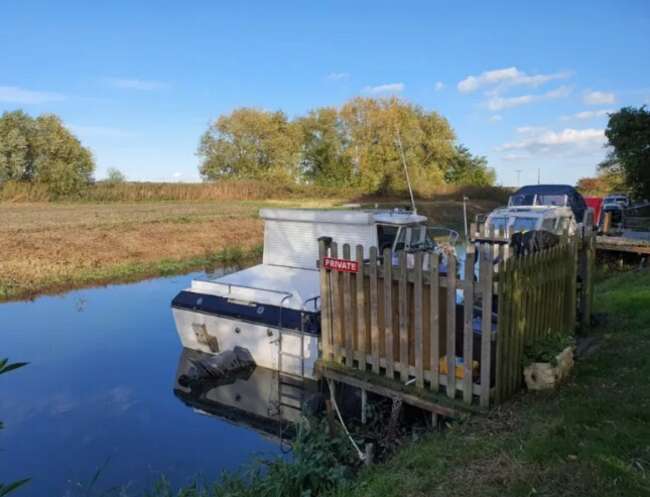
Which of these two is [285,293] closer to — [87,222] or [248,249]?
[248,249]

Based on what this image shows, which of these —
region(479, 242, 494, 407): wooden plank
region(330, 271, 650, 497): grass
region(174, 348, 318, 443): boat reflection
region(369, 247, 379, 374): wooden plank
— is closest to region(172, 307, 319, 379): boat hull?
region(174, 348, 318, 443): boat reflection

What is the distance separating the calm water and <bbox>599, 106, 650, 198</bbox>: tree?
21078mm

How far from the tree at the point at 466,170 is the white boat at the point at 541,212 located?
47277 millimetres

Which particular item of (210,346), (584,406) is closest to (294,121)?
(210,346)

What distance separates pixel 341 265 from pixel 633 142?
2184 cm

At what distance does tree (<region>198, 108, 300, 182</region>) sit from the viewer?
67.1 m

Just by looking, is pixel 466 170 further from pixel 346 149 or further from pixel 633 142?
pixel 633 142

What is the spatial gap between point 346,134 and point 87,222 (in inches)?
1566

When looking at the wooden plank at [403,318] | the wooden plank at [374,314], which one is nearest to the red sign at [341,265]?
the wooden plank at [374,314]

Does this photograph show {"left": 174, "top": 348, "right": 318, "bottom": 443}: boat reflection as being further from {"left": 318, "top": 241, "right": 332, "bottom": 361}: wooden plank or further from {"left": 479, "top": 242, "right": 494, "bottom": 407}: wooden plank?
{"left": 479, "top": 242, "right": 494, "bottom": 407}: wooden plank

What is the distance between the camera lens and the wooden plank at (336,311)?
623cm

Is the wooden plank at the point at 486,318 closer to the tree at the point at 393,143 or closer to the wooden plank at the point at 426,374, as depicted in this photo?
the wooden plank at the point at 426,374

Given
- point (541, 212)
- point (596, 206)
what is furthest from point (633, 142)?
point (541, 212)

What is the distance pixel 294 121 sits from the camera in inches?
2741
